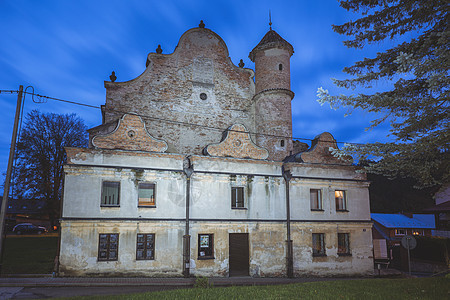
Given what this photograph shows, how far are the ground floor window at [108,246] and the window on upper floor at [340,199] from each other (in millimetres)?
13023

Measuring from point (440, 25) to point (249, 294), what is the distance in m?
10.1

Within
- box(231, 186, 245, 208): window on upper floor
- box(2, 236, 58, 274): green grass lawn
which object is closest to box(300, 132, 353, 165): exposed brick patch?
box(231, 186, 245, 208): window on upper floor

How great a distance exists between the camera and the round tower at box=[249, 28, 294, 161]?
2139 cm

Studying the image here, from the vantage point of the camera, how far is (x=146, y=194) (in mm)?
16031

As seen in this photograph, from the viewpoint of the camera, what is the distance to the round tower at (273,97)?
2139cm

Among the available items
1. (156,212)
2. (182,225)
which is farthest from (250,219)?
(156,212)

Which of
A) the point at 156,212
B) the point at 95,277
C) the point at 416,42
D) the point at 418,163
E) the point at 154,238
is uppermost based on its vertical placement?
the point at 416,42

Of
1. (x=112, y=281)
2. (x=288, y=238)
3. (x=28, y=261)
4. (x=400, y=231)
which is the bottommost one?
(x=112, y=281)

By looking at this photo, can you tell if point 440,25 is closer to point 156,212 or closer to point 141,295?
point 141,295

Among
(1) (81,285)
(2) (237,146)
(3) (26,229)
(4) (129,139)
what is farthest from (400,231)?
(3) (26,229)

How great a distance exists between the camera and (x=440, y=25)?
386 inches

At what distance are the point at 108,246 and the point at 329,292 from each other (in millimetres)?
10305

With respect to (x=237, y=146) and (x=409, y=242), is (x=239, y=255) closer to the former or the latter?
(x=237, y=146)

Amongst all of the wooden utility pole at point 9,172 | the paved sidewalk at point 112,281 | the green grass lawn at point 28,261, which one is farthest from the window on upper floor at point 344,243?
the wooden utility pole at point 9,172
